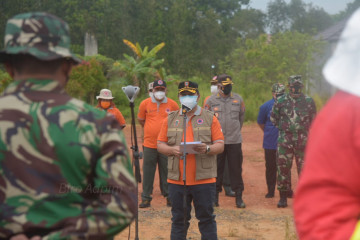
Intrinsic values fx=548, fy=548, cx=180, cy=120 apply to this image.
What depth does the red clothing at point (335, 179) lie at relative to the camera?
1.69 m

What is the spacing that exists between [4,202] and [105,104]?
25.0 feet

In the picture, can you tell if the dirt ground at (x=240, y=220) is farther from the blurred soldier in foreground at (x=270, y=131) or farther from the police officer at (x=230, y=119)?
the blurred soldier in foreground at (x=270, y=131)

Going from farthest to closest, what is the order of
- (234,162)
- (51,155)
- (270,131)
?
(270,131) → (234,162) → (51,155)

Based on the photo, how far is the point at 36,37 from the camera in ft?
7.66

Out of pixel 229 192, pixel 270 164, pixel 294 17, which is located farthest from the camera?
pixel 294 17

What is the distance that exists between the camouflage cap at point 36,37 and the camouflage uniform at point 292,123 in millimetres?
6817

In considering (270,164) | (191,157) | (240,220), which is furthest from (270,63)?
(191,157)

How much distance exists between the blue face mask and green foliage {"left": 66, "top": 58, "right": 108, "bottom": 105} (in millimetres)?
20043

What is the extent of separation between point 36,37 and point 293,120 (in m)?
6.92

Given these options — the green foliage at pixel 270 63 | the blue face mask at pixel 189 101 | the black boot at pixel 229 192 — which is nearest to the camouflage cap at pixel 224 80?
the black boot at pixel 229 192

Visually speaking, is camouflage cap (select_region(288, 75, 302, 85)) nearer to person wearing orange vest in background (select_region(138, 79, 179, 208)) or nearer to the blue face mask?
person wearing orange vest in background (select_region(138, 79, 179, 208))

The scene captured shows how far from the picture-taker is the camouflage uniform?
877 cm

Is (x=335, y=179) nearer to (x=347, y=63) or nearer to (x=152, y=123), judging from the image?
(x=347, y=63)

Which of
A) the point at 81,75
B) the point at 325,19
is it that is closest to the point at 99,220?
the point at 81,75
